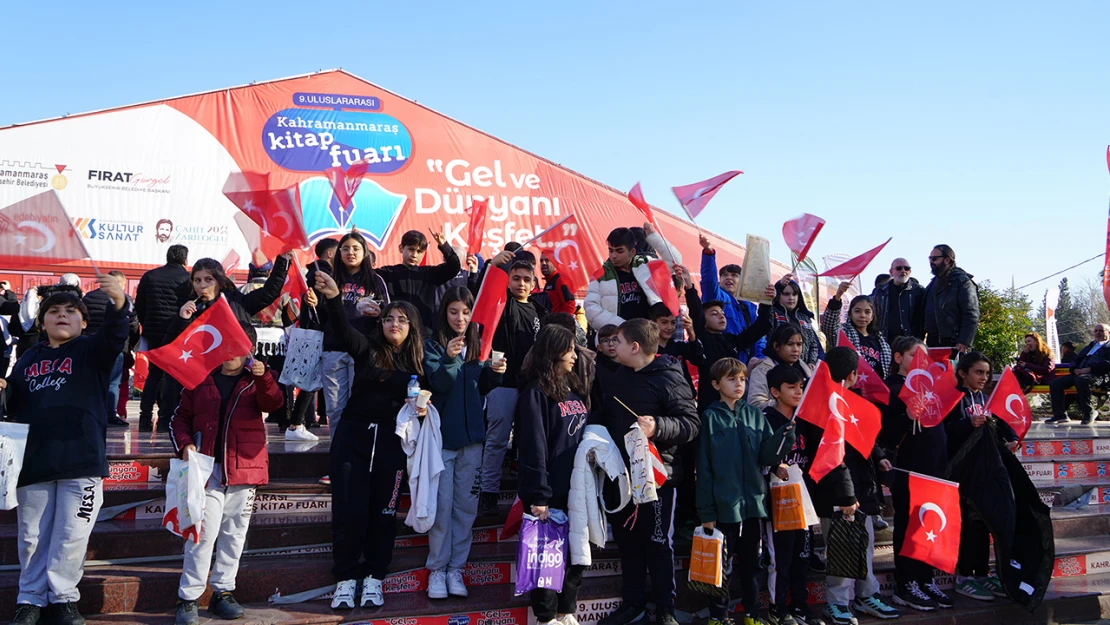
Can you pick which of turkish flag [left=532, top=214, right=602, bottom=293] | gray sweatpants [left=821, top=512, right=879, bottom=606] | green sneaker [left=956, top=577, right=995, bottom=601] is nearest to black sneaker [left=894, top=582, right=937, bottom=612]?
gray sweatpants [left=821, top=512, right=879, bottom=606]

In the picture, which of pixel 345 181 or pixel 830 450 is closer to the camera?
pixel 830 450

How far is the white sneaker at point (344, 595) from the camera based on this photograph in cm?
476

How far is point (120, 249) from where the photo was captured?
15.2m

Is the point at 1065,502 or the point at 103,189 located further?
the point at 103,189

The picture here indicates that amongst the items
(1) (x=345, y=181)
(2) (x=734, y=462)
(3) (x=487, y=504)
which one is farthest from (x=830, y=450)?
(1) (x=345, y=181)

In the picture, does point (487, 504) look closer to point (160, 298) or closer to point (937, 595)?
point (937, 595)

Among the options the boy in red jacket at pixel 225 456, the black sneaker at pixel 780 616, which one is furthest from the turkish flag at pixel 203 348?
the black sneaker at pixel 780 616

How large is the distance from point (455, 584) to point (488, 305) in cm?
175

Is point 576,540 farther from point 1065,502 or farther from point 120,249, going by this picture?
point 120,249

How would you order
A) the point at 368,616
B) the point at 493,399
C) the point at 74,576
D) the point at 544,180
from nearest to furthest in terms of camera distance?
the point at 74,576, the point at 368,616, the point at 493,399, the point at 544,180

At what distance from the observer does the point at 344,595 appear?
4.79m

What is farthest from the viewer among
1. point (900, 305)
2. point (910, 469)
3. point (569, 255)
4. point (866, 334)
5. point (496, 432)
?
point (900, 305)

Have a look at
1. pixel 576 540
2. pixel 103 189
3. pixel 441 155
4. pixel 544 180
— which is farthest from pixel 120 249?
pixel 576 540

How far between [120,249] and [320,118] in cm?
444
